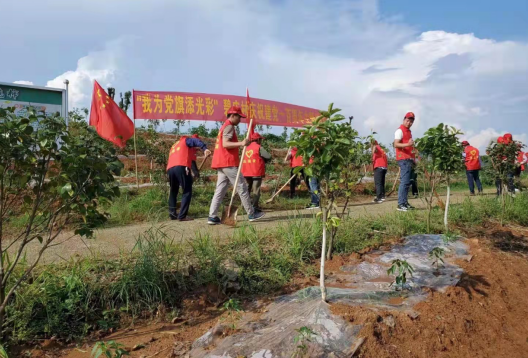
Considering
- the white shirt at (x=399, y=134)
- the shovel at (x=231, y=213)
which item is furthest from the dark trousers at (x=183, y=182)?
the white shirt at (x=399, y=134)

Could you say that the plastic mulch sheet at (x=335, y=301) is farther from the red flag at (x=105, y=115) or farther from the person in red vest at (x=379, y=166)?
the red flag at (x=105, y=115)

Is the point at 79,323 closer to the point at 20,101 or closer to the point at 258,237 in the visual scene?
the point at 258,237

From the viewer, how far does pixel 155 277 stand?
3.65 meters

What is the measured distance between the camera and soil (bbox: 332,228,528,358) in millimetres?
2840

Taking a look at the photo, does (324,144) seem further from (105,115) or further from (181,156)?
(105,115)

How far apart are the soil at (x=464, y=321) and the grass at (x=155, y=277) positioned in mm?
1127

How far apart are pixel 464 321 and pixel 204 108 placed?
1001 cm

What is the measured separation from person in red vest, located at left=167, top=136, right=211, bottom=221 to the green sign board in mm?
2738

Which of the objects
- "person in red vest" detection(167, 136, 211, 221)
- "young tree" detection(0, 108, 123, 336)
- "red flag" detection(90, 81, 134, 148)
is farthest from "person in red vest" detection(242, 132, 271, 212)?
"young tree" detection(0, 108, 123, 336)

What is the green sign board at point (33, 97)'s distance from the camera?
7578 mm

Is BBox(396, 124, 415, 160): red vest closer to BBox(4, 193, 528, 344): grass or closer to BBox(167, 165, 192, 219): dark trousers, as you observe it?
BBox(4, 193, 528, 344): grass

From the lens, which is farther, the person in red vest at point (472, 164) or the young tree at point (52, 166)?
the person in red vest at point (472, 164)

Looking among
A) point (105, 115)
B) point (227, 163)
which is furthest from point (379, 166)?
point (105, 115)

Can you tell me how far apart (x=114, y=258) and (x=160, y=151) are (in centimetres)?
519
